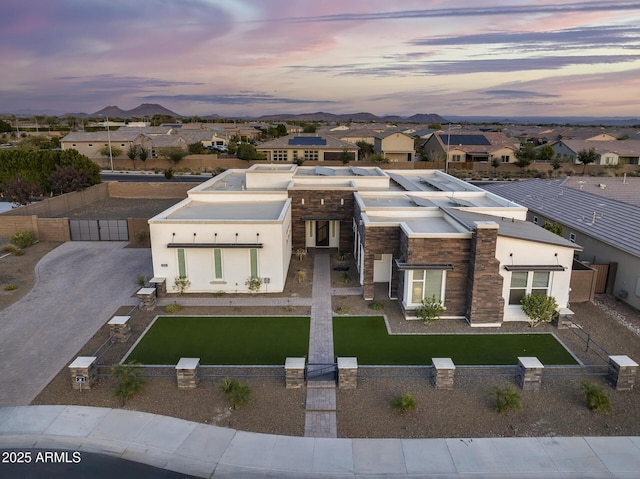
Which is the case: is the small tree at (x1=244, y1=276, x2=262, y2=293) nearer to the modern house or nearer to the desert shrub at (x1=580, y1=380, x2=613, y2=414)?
the desert shrub at (x1=580, y1=380, x2=613, y2=414)

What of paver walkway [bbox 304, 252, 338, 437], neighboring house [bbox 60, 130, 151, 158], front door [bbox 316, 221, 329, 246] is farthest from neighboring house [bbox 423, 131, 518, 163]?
paver walkway [bbox 304, 252, 338, 437]

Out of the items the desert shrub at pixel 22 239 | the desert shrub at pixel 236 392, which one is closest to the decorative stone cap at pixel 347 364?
the desert shrub at pixel 236 392

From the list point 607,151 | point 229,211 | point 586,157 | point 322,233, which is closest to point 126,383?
point 229,211

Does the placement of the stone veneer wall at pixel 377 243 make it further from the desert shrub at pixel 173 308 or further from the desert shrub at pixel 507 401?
the desert shrub at pixel 507 401

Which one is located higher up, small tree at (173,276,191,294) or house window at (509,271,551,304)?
house window at (509,271,551,304)

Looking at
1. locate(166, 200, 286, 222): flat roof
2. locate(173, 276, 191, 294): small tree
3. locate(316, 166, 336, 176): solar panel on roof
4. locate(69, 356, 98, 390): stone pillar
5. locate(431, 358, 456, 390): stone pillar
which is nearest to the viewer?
locate(69, 356, 98, 390): stone pillar

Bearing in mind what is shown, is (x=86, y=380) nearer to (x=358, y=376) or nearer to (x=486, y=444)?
(x=358, y=376)
